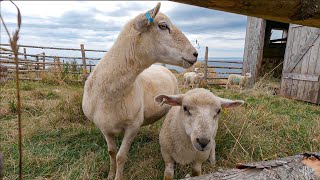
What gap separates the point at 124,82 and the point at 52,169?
1488mm

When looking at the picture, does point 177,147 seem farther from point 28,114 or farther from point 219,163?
point 28,114

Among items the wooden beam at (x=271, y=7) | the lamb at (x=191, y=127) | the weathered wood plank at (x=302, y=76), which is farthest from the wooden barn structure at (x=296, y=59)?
the wooden beam at (x=271, y=7)

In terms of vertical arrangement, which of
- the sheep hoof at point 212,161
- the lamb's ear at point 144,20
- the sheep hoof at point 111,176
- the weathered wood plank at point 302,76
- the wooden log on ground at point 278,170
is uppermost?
the lamb's ear at point 144,20

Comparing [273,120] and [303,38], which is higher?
[303,38]

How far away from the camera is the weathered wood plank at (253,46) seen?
386 inches

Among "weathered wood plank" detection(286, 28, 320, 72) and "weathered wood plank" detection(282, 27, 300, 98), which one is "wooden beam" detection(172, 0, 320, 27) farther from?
"weathered wood plank" detection(282, 27, 300, 98)

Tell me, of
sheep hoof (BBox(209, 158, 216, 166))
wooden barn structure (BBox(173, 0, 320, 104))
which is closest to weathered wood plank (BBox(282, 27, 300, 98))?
wooden barn structure (BBox(173, 0, 320, 104))

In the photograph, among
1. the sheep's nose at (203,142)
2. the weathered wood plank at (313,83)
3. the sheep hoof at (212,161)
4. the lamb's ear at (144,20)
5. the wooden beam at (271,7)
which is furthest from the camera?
the weathered wood plank at (313,83)

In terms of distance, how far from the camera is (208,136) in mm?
2326

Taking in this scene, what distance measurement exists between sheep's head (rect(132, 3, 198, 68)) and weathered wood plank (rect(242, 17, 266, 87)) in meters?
7.95

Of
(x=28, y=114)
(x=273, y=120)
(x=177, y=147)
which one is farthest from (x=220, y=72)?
(x=177, y=147)

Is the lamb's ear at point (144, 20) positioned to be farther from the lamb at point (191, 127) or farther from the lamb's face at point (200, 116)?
the lamb's face at point (200, 116)

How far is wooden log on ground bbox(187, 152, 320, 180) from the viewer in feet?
5.57

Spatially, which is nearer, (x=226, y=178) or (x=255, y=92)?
(x=226, y=178)
